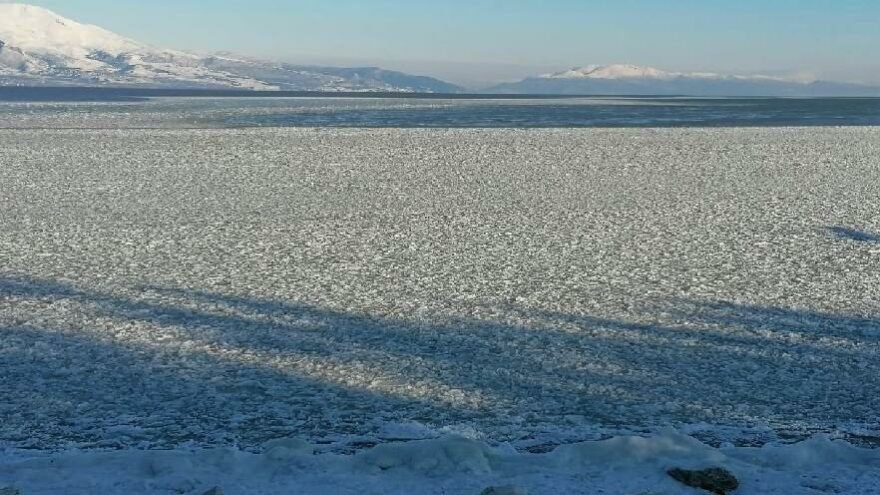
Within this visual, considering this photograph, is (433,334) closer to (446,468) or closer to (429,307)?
(429,307)

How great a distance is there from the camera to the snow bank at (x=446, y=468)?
13.2 ft

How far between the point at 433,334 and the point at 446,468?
2.34 m

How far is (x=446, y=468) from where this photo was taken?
166 inches

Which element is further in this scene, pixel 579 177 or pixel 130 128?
pixel 130 128

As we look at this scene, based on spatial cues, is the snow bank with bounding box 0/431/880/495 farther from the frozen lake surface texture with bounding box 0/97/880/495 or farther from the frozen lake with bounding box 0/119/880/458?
the frozen lake with bounding box 0/119/880/458

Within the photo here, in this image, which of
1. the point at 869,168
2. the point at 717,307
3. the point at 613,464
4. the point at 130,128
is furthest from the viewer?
the point at 130,128

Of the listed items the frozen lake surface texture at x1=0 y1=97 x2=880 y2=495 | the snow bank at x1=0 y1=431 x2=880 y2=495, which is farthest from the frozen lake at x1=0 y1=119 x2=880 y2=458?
the snow bank at x1=0 y1=431 x2=880 y2=495

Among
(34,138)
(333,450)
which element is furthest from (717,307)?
(34,138)

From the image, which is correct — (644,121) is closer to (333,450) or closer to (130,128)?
(130,128)

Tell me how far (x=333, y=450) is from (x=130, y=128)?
20.4 metres

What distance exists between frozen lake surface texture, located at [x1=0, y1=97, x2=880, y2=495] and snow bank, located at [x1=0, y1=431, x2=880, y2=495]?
0.02 meters

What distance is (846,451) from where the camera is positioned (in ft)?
14.6

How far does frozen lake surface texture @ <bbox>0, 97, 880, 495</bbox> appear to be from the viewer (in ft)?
14.2

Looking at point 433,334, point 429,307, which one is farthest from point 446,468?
point 429,307
